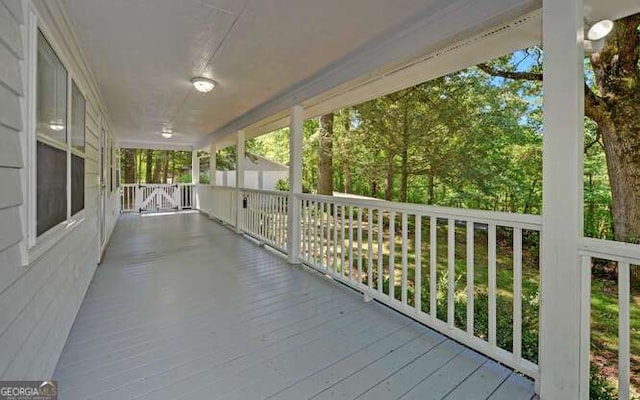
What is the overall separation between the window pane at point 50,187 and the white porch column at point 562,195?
104 inches

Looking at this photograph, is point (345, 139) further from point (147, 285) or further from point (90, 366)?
point (90, 366)

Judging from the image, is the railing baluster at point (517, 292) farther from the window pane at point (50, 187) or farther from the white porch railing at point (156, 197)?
the white porch railing at point (156, 197)

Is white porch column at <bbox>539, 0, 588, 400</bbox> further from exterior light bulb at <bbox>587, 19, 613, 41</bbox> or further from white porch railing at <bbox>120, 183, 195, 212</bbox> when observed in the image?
white porch railing at <bbox>120, 183, 195, 212</bbox>

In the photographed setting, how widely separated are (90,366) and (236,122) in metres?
5.30

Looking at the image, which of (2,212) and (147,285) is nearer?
(2,212)

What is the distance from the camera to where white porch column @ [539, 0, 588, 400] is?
1545mm

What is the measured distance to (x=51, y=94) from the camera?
6.37ft

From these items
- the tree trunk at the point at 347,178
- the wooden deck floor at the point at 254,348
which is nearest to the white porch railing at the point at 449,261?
the wooden deck floor at the point at 254,348

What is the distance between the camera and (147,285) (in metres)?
3.41

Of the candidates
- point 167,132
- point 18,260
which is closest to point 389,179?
point 18,260

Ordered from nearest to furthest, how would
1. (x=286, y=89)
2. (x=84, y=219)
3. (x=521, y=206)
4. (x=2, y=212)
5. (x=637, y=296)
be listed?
(x=2, y=212)
(x=84, y=219)
(x=637, y=296)
(x=286, y=89)
(x=521, y=206)

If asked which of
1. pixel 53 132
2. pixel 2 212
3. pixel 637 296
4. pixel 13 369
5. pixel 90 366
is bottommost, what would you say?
pixel 637 296

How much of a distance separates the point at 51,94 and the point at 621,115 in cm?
609

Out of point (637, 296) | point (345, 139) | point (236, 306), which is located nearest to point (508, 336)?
point (236, 306)
